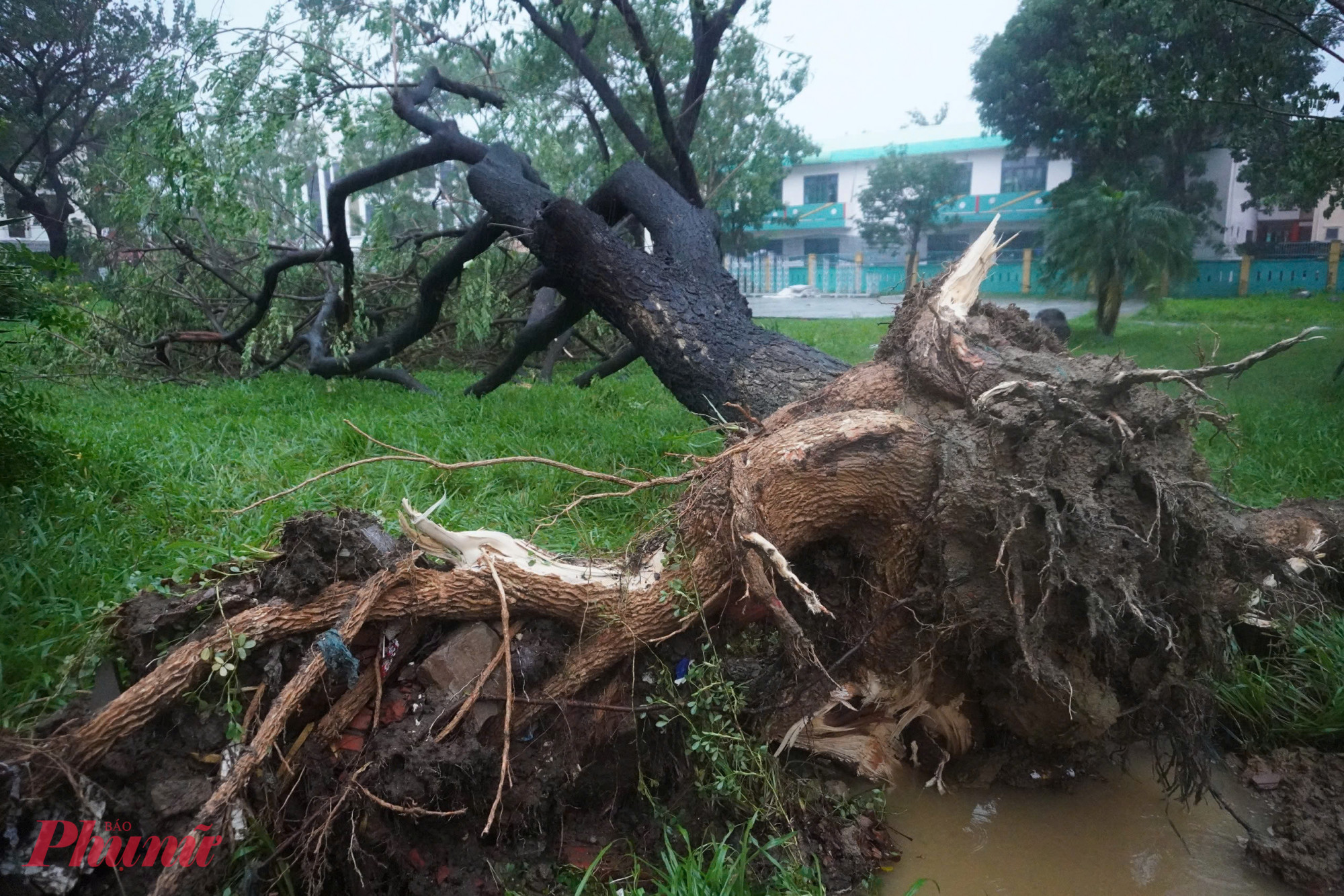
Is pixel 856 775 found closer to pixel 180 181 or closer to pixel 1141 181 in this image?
pixel 180 181

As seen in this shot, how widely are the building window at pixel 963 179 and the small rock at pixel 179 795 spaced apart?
25.9 ft

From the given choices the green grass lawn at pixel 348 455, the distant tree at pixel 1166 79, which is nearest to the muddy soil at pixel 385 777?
the green grass lawn at pixel 348 455

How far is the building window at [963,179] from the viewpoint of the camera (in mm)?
8086

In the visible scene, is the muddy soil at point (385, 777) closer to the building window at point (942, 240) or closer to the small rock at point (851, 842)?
the small rock at point (851, 842)

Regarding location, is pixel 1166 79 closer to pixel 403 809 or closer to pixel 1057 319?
pixel 1057 319

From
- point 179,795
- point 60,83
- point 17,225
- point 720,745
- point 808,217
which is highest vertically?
point 60,83

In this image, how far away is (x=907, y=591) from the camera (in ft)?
8.84

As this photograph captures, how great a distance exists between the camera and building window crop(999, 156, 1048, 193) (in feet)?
24.4

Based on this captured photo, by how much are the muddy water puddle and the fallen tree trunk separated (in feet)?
0.44

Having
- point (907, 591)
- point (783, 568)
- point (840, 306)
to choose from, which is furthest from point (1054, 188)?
point (783, 568)

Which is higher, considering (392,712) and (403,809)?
(392,712)

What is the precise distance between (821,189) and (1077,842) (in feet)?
29.3

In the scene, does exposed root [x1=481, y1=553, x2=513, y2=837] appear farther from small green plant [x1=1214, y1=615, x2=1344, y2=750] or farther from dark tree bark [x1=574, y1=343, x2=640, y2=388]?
dark tree bark [x1=574, y1=343, x2=640, y2=388]

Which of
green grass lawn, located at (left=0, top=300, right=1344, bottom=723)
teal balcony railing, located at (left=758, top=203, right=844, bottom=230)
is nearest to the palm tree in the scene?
green grass lawn, located at (left=0, top=300, right=1344, bottom=723)
